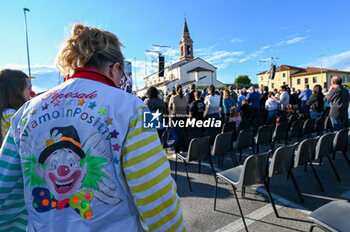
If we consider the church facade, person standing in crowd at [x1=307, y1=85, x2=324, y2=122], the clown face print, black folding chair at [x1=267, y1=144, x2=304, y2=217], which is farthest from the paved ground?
the church facade

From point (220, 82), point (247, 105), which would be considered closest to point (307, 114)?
point (247, 105)

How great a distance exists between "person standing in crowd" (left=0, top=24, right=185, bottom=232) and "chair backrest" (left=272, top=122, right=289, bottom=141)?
4808 mm

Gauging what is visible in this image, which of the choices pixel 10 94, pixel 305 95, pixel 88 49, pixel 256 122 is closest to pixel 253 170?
pixel 88 49

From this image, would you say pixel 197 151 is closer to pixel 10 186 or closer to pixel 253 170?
pixel 253 170

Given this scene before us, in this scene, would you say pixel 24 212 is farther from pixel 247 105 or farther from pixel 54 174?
pixel 247 105

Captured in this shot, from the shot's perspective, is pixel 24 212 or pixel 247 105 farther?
pixel 247 105

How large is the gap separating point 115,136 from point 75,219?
1.12ft

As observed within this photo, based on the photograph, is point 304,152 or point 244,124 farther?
point 244,124

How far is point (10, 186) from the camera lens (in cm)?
89

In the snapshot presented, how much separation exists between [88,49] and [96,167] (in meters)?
0.49

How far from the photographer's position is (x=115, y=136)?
29.5 inches

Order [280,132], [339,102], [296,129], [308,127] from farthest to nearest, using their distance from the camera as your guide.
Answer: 1. [308,127]
2. [296,129]
3. [280,132]
4. [339,102]

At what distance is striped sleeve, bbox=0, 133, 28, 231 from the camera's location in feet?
2.89

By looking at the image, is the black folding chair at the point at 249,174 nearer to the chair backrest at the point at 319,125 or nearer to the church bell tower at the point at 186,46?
the chair backrest at the point at 319,125
